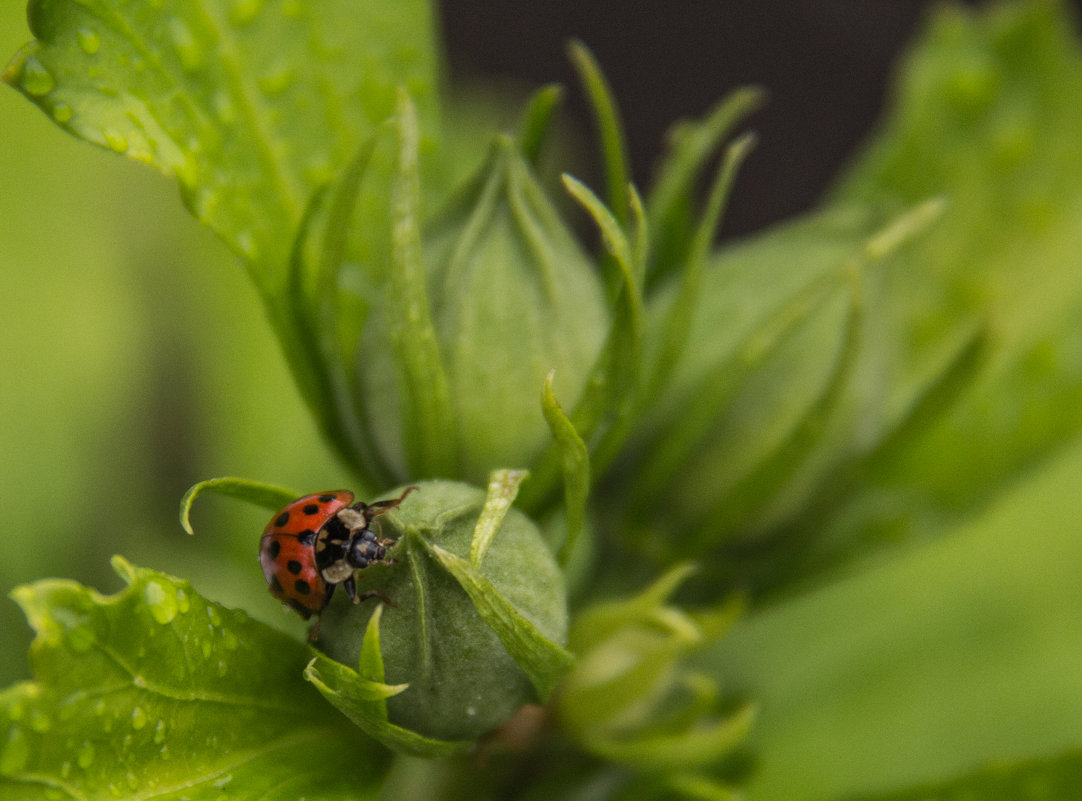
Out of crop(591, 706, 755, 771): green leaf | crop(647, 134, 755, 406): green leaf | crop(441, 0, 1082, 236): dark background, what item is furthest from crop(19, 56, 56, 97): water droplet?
crop(441, 0, 1082, 236): dark background

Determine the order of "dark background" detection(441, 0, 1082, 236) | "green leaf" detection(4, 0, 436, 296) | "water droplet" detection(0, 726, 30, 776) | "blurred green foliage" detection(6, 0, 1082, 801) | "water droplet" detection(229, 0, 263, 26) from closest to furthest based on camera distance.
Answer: "water droplet" detection(0, 726, 30, 776), "green leaf" detection(4, 0, 436, 296), "water droplet" detection(229, 0, 263, 26), "blurred green foliage" detection(6, 0, 1082, 801), "dark background" detection(441, 0, 1082, 236)

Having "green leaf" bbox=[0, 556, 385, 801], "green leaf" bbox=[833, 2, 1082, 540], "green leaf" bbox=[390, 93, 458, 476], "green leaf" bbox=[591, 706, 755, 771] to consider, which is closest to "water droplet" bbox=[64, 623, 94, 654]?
"green leaf" bbox=[0, 556, 385, 801]

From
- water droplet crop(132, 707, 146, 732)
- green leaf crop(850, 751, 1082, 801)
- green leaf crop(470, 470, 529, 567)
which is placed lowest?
green leaf crop(850, 751, 1082, 801)

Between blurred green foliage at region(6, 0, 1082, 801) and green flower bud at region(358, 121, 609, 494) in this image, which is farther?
blurred green foliage at region(6, 0, 1082, 801)

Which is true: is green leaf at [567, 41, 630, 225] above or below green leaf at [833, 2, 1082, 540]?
above

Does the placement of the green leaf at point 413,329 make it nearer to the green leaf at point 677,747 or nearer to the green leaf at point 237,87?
the green leaf at point 237,87

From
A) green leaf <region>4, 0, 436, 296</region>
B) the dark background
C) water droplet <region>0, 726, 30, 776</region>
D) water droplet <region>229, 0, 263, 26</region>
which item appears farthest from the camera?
the dark background

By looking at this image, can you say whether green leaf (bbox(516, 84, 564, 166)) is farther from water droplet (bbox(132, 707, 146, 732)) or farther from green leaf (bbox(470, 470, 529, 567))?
water droplet (bbox(132, 707, 146, 732))
